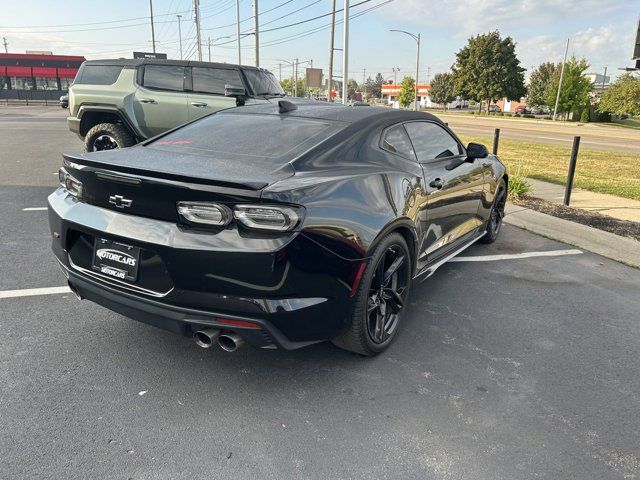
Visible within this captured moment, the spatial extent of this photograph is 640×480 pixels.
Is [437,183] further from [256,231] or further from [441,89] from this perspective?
[441,89]

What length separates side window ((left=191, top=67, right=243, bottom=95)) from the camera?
372 inches

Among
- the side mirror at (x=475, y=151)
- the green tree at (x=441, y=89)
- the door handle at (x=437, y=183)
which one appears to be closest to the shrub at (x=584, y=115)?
the green tree at (x=441, y=89)

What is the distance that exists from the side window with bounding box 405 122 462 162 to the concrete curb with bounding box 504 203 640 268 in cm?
249

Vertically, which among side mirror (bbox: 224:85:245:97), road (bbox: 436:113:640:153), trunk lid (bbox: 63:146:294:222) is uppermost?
side mirror (bbox: 224:85:245:97)

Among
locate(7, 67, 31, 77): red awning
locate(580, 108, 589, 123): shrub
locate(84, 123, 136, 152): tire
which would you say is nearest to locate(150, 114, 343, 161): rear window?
locate(84, 123, 136, 152): tire

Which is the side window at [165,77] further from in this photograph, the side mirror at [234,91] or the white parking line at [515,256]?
the white parking line at [515,256]

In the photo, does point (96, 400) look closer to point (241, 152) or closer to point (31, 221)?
point (241, 152)

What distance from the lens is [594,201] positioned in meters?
8.59

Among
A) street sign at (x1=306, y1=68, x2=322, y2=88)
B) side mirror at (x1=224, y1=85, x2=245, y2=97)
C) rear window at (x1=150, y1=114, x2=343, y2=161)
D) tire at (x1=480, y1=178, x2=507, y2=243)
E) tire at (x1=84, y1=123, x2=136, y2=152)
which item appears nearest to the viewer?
rear window at (x1=150, y1=114, x2=343, y2=161)

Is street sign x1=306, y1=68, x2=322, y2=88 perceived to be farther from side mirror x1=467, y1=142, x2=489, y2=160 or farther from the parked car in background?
side mirror x1=467, y1=142, x2=489, y2=160

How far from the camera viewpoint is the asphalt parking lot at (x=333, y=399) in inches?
92.0

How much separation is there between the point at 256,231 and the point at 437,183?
6.12 ft

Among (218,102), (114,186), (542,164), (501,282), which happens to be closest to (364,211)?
(114,186)

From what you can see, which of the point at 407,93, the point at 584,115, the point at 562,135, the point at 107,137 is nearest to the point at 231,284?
the point at 107,137
